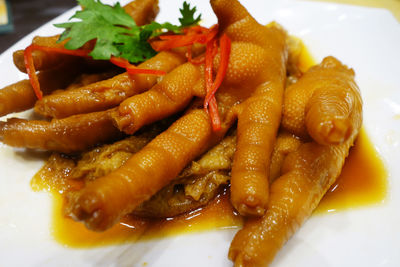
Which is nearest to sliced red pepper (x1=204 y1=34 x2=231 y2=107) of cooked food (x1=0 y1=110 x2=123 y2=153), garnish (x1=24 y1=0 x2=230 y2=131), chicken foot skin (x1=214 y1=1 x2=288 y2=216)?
garnish (x1=24 y1=0 x2=230 y2=131)

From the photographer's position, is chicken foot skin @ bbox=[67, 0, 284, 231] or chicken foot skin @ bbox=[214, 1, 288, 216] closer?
chicken foot skin @ bbox=[67, 0, 284, 231]

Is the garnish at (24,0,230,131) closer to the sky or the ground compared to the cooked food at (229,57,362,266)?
closer to the sky

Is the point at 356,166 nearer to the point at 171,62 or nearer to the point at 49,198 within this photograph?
the point at 171,62

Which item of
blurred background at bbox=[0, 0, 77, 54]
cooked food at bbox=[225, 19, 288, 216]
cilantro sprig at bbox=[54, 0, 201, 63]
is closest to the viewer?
cooked food at bbox=[225, 19, 288, 216]

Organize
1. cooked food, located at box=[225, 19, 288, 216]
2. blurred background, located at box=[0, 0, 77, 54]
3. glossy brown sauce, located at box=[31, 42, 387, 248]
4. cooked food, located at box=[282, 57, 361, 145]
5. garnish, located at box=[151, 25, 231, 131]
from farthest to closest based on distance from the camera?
blurred background, located at box=[0, 0, 77, 54] → garnish, located at box=[151, 25, 231, 131] → glossy brown sauce, located at box=[31, 42, 387, 248] → cooked food, located at box=[225, 19, 288, 216] → cooked food, located at box=[282, 57, 361, 145]

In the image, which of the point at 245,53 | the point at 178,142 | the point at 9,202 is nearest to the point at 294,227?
the point at 178,142

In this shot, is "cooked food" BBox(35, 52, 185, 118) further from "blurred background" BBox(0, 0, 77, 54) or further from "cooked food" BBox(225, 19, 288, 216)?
"blurred background" BBox(0, 0, 77, 54)

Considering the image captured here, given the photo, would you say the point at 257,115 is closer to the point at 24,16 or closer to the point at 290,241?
the point at 290,241

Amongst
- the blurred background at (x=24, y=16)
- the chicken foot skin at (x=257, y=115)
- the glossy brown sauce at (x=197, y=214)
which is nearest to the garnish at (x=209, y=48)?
the chicken foot skin at (x=257, y=115)
